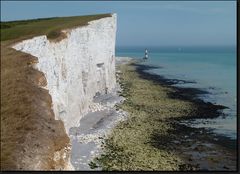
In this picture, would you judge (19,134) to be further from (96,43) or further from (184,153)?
(96,43)

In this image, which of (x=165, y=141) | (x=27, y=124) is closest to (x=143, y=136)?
(x=165, y=141)

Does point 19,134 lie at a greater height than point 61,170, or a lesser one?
greater

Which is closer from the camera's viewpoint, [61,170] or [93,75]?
[61,170]

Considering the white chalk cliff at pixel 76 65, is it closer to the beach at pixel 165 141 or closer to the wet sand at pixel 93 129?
the wet sand at pixel 93 129

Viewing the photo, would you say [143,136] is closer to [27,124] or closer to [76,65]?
[76,65]

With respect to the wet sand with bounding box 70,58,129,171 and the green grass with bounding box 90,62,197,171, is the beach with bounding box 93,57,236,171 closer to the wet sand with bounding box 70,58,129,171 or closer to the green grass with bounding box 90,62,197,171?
the green grass with bounding box 90,62,197,171

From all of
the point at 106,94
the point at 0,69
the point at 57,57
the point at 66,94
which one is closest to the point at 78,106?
the point at 66,94

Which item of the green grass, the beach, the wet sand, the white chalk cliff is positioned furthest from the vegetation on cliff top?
the beach
